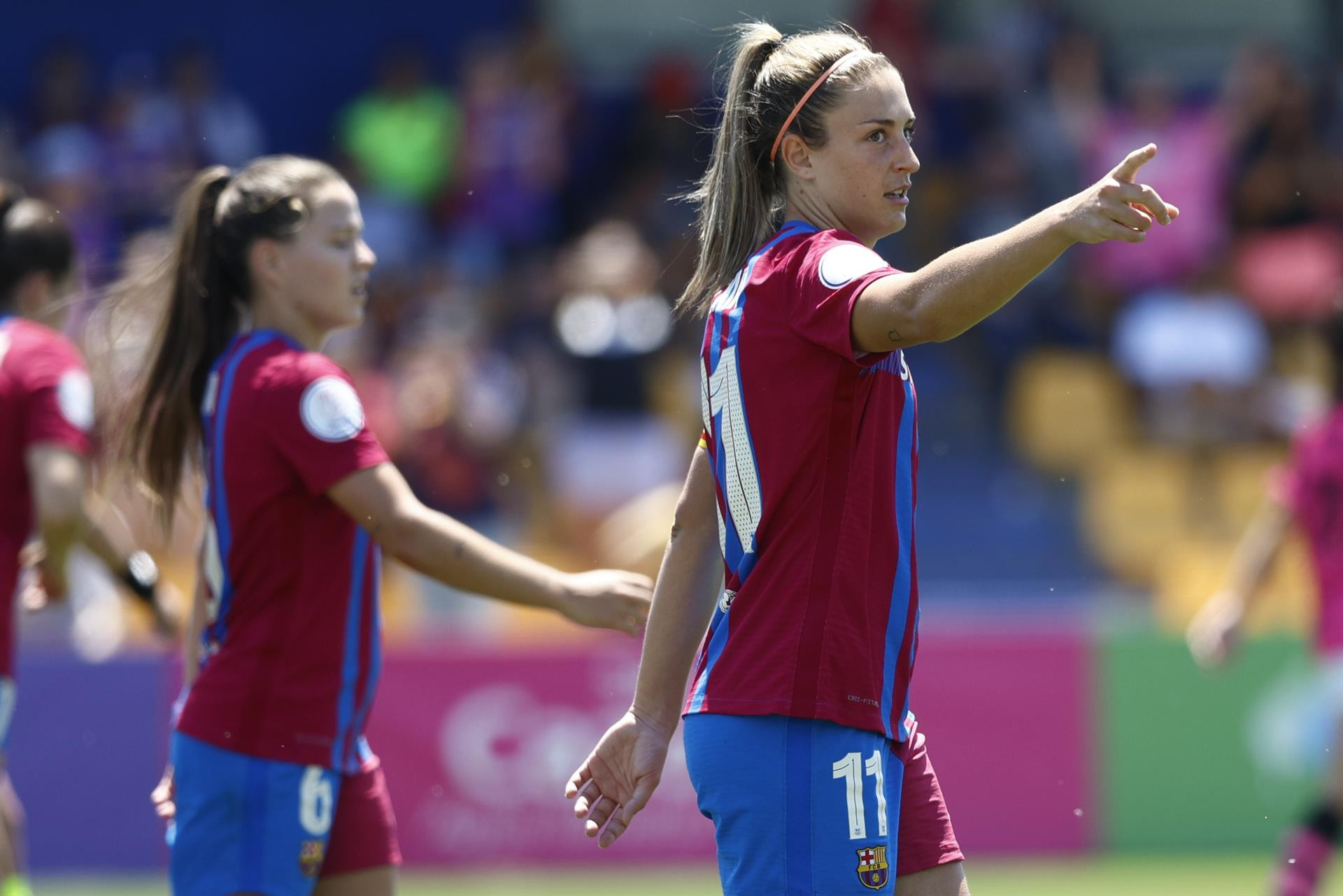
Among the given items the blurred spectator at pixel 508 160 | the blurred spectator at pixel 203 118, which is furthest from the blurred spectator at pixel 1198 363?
the blurred spectator at pixel 203 118

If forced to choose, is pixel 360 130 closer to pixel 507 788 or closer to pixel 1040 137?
pixel 1040 137

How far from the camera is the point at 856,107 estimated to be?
3.33 meters

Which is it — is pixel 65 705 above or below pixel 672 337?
below

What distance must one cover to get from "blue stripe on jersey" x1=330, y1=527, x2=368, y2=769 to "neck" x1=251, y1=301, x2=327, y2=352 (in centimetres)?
48

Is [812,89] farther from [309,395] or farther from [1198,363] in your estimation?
[1198,363]

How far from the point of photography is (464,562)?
3.92 m

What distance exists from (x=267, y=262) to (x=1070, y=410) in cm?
852

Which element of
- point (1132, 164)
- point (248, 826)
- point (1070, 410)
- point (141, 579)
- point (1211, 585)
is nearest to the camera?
point (1132, 164)

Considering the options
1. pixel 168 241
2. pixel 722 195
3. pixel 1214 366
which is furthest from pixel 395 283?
pixel 722 195

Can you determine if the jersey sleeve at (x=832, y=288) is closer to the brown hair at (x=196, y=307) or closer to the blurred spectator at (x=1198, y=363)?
the brown hair at (x=196, y=307)

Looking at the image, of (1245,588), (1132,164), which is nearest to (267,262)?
(1132,164)

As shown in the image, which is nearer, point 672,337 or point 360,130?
point 672,337

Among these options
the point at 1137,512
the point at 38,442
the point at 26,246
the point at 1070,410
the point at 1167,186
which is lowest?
the point at 38,442

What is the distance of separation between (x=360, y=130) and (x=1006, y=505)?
5189 mm
